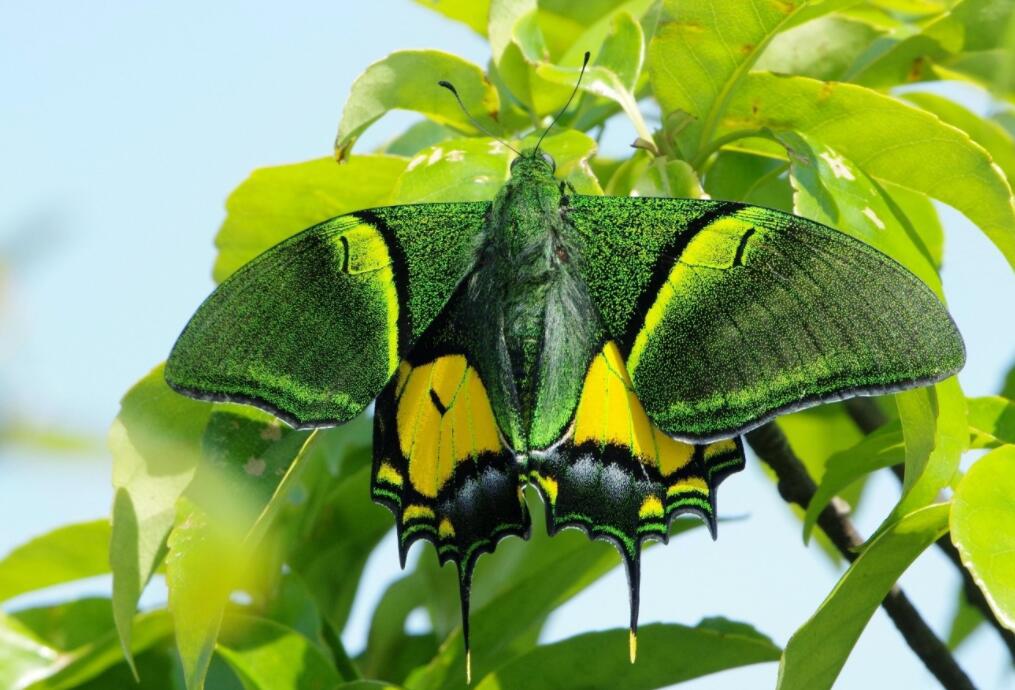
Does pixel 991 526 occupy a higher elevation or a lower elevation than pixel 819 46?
lower

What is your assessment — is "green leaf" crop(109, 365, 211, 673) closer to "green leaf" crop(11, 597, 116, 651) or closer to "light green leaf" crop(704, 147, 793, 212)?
"green leaf" crop(11, 597, 116, 651)

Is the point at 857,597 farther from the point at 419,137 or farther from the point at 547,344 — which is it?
the point at 419,137

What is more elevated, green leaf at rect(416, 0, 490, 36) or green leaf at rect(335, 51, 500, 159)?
green leaf at rect(416, 0, 490, 36)

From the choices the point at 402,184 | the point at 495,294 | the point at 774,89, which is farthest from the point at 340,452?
the point at 774,89

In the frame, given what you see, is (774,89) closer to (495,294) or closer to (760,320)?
(760,320)

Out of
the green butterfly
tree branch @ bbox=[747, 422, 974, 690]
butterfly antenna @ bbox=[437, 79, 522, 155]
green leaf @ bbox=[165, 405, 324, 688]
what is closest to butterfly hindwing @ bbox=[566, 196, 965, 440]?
the green butterfly

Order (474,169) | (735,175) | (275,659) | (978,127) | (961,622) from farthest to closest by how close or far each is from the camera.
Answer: (961,622)
(978,127)
(735,175)
(275,659)
(474,169)

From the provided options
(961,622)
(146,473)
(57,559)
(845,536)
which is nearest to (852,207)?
(845,536)
